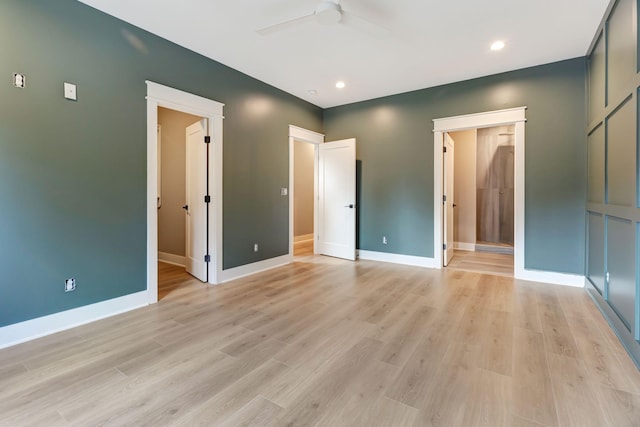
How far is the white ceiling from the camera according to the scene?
2703 millimetres

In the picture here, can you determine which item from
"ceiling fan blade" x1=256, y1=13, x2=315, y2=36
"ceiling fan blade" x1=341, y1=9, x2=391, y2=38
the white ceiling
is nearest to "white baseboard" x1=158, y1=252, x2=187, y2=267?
the white ceiling

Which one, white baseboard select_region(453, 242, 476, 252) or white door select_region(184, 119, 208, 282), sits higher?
white door select_region(184, 119, 208, 282)

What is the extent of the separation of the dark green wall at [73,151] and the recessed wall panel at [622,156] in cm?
415

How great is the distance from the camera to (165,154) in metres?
5.08

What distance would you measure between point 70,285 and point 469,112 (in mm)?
5288

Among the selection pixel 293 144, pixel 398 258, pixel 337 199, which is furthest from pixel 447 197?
pixel 293 144

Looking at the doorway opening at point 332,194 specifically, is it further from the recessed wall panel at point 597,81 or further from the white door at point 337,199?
the recessed wall panel at point 597,81

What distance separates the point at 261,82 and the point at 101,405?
4184 millimetres

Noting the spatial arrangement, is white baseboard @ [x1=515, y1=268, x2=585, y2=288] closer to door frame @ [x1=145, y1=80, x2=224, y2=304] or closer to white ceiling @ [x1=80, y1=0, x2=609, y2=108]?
white ceiling @ [x1=80, y1=0, x2=609, y2=108]

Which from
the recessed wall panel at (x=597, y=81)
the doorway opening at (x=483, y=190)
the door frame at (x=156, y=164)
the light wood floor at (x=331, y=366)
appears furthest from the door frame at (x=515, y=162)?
the door frame at (x=156, y=164)

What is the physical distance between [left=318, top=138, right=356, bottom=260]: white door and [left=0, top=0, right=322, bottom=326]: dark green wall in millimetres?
2595

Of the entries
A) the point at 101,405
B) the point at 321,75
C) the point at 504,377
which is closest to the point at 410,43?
the point at 321,75

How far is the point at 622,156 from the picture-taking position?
7.83 ft

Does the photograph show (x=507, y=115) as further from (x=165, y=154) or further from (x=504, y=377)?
(x=165, y=154)
